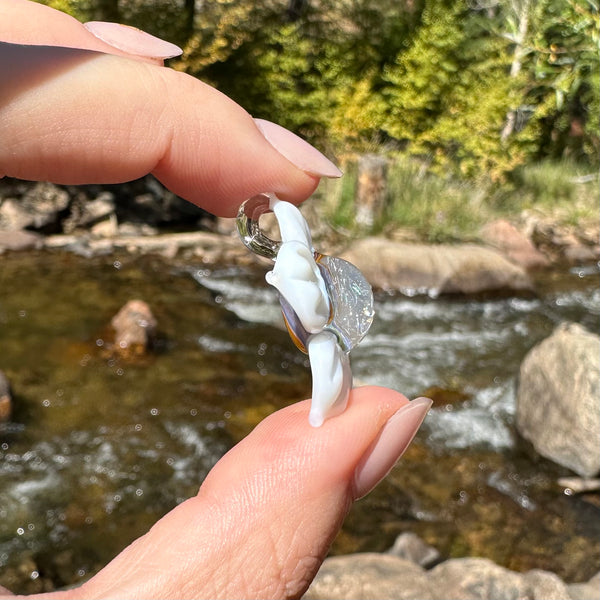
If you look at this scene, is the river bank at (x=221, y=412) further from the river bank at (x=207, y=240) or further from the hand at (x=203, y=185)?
the hand at (x=203, y=185)

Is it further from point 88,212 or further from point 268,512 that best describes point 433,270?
point 268,512

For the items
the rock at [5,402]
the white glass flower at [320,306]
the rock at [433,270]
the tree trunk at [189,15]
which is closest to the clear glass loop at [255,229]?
the white glass flower at [320,306]

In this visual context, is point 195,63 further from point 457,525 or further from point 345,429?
point 345,429

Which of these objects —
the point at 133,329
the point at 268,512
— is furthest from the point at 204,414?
the point at 268,512

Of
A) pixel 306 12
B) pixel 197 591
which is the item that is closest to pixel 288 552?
pixel 197 591

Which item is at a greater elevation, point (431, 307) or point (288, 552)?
point (288, 552)

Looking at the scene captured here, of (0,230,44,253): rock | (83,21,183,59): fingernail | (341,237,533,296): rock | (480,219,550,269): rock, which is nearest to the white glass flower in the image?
(83,21,183,59): fingernail
